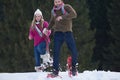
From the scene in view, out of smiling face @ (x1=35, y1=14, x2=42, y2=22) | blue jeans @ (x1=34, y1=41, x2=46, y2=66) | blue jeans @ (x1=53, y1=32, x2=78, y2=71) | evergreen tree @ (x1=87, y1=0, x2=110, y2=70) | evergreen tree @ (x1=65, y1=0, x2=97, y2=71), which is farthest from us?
evergreen tree @ (x1=87, y1=0, x2=110, y2=70)

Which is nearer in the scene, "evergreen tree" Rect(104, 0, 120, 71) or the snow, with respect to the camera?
the snow

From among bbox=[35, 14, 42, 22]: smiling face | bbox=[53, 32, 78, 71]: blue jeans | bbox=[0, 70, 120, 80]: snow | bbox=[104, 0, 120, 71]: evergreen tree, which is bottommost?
bbox=[104, 0, 120, 71]: evergreen tree

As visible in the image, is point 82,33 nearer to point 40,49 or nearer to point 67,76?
A: point 40,49

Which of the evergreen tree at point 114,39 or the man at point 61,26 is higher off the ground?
the man at point 61,26

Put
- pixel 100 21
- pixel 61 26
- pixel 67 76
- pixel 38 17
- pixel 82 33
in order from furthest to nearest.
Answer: pixel 100 21, pixel 82 33, pixel 38 17, pixel 67 76, pixel 61 26

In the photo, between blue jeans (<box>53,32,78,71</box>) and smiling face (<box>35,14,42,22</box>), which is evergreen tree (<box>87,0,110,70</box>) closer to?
smiling face (<box>35,14,42,22</box>)

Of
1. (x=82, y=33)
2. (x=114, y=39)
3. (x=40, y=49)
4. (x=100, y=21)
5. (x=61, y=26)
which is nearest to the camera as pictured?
(x=61, y=26)

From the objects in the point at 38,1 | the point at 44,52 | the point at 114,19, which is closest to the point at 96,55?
the point at 114,19

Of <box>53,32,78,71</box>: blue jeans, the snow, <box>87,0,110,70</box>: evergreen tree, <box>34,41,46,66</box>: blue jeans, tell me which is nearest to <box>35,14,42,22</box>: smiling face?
<box>34,41,46,66</box>: blue jeans

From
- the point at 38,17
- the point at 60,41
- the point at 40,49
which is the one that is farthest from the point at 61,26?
the point at 40,49

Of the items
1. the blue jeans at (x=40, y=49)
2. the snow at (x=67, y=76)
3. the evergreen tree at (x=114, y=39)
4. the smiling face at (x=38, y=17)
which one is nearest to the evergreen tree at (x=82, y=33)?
the evergreen tree at (x=114, y=39)

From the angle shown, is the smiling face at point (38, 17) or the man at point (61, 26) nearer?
the man at point (61, 26)

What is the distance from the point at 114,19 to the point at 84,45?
12.4 feet

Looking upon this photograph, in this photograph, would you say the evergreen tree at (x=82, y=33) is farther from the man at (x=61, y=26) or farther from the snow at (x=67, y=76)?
the man at (x=61, y=26)
